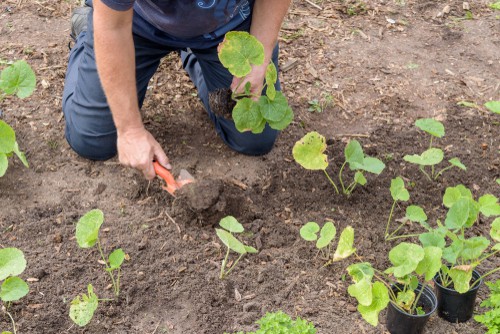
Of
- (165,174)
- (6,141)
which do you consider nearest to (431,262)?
(165,174)

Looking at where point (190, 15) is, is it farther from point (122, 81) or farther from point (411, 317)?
point (411, 317)

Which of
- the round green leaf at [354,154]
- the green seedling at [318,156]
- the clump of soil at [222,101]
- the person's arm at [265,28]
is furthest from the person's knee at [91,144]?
the round green leaf at [354,154]

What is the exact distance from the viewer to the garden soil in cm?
242

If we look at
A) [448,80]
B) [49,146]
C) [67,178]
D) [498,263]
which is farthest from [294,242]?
[448,80]

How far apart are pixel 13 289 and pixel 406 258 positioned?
1.22 m

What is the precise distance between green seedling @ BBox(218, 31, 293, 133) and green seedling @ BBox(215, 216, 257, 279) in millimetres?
417

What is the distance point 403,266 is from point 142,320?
0.88 metres

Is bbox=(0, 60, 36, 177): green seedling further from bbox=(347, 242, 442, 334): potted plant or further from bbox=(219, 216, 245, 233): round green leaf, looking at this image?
bbox=(347, 242, 442, 334): potted plant

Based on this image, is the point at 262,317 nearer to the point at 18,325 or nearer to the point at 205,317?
the point at 205,317

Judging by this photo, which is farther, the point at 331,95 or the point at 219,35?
the point at 331,95

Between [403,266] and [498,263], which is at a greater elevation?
[403,266]

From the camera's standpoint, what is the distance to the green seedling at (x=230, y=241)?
2.37 m

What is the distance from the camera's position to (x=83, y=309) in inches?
86.5

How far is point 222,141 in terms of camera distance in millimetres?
3195
